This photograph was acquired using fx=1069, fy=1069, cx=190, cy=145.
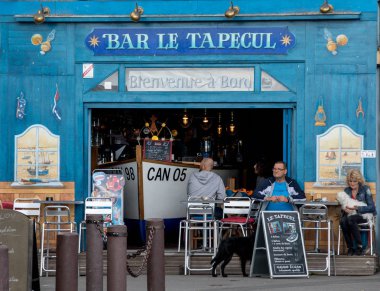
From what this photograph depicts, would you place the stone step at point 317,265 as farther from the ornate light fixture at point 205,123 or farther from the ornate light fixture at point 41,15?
the ornate light fixture at point 205,123

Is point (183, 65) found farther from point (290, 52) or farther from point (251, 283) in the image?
point (251, 283)

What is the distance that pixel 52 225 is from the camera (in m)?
17.6

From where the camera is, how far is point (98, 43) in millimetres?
17594

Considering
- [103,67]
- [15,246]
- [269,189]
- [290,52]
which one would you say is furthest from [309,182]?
[15,246]

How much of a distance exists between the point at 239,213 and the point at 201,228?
2.71 ft

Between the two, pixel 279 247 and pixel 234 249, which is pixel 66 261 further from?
pixel 279 247

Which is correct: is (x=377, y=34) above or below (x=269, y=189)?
above

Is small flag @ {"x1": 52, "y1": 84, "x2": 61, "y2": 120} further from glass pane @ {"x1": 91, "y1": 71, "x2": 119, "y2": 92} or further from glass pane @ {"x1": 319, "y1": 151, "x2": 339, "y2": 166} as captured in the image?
glass pane @ {"x1": 319, "y1": 151, "x2": 339, "y2": 166}

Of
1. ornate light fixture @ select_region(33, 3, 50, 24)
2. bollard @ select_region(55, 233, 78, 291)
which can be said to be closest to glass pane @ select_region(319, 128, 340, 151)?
ornate light fixture @ select_region(33, 3, 50, 24)

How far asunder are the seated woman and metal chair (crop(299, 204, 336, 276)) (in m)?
0.27

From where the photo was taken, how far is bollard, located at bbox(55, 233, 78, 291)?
11.6m

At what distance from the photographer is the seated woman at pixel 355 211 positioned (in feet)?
54.9

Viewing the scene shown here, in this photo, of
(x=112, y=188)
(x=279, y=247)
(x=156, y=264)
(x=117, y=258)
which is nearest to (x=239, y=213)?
(x=279, y=247)

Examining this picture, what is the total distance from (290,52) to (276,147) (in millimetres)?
4380
